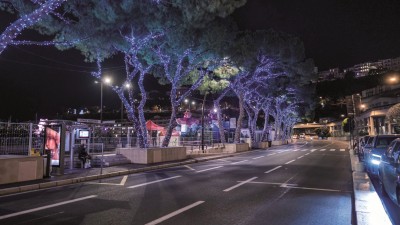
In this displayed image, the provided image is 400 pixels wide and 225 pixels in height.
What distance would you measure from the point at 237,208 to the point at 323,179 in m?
7.25

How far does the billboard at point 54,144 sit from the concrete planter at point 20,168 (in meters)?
1.19

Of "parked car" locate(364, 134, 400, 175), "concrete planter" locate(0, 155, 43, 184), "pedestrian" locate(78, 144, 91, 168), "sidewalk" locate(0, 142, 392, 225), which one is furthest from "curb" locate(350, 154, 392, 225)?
"pedestrian" locate(78, 144, 91, 168)

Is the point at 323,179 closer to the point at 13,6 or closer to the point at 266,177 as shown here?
the point at 266,177

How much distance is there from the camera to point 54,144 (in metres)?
15.6

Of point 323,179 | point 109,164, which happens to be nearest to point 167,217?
point 323,179

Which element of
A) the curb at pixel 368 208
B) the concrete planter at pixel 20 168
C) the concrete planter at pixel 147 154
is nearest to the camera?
the curb at pixel 368 208

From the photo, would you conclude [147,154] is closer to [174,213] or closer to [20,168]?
[20,168]

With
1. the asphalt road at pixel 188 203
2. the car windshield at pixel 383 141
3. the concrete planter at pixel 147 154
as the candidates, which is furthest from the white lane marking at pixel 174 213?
the concrete planter at pixel 147 154

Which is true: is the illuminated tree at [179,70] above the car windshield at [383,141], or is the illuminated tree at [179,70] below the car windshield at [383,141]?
above

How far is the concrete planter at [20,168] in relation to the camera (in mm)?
12867

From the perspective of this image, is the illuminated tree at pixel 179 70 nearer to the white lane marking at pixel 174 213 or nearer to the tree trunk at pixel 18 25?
the tree trunk at pixel 18 25

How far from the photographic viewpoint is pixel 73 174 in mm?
15562

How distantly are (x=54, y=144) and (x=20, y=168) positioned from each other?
2.30 m

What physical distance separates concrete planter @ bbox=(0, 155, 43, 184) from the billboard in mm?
1194
